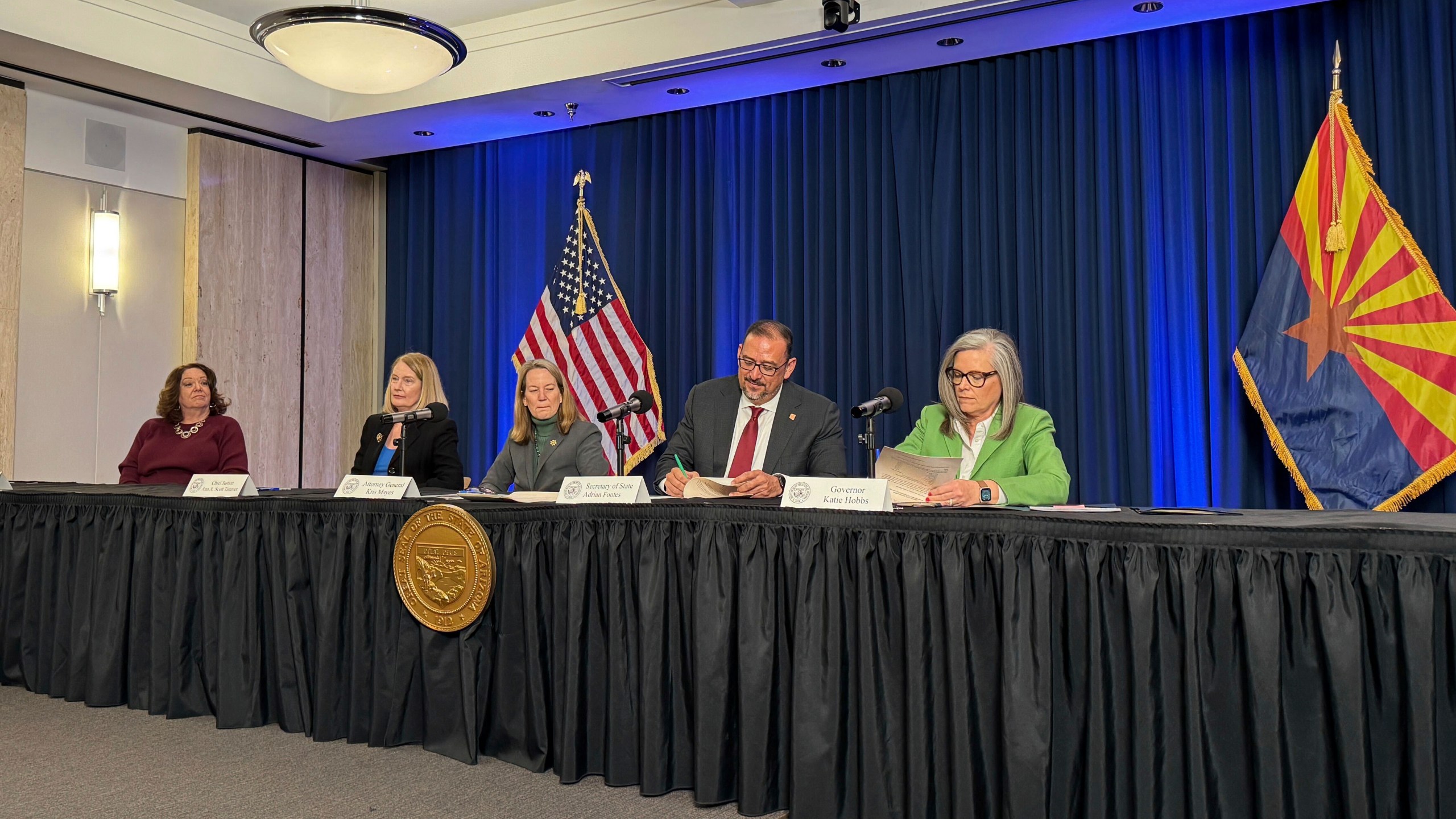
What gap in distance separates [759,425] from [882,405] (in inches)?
39.6

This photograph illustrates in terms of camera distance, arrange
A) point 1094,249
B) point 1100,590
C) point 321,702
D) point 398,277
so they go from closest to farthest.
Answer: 1. point 1100,590
2. point 321,702
3. point 1094,249
4. point 398,277

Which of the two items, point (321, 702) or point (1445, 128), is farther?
point (1445, 128)

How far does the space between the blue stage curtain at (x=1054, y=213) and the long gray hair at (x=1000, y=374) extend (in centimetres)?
194

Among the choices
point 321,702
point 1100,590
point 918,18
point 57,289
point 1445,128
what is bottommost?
point 321,702

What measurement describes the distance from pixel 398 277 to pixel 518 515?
4780 mm

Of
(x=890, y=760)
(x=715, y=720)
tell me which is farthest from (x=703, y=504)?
(x=890, y=760)

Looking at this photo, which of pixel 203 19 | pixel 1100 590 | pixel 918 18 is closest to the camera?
pixel 1100 590

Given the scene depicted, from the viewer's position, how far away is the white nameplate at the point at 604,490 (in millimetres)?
2484

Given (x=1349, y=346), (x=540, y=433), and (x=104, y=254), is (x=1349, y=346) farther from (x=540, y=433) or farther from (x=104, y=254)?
(x=104, y=254)

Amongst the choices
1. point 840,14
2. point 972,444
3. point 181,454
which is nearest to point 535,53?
point 840,14

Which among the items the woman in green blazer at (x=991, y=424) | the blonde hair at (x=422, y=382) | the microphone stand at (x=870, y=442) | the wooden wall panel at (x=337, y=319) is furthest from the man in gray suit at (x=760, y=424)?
the wooden wall panel at (x=337, y=319)

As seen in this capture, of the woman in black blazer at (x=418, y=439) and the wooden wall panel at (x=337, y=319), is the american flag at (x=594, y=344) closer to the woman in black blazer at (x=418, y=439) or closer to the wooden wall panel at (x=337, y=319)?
the wooden wall panel at (x=337, y=319)

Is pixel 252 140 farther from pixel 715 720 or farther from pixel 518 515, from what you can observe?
pixel 715 720

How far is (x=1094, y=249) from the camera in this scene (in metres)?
4.78
